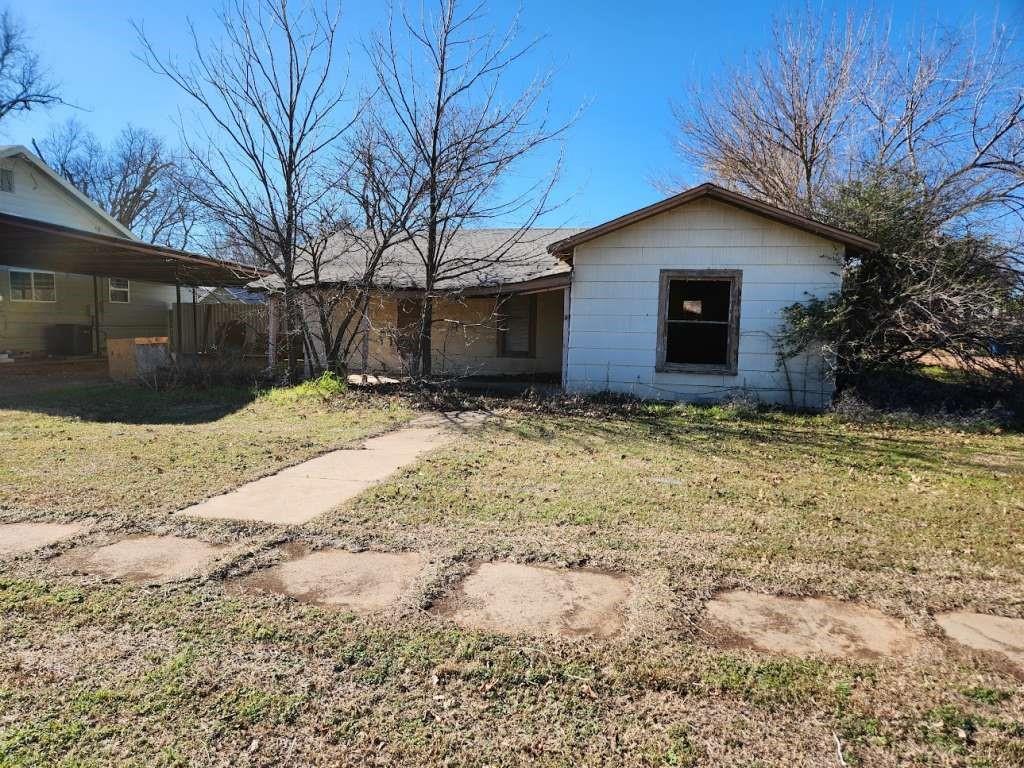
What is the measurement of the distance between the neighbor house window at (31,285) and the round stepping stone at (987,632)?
21.1m

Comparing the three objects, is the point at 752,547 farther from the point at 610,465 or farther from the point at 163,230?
the point at 163,230

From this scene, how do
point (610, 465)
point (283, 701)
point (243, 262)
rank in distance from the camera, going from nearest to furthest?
point (283, 701)
point (610, 465)
point (243, 262)

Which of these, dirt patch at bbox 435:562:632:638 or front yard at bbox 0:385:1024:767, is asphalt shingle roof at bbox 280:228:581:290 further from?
dirt patch at bbox 435:562:632:638

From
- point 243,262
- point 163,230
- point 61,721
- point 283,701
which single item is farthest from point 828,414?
point 163,230

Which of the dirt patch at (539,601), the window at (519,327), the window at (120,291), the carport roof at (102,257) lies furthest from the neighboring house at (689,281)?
the window at (120,291)

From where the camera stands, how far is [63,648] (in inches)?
99.0

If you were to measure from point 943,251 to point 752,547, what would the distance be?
8.36 m

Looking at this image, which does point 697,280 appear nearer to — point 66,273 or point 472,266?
point 472,266

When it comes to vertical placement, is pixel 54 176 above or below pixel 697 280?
above

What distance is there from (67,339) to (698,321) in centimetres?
1780

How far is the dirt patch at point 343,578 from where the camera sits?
3014mm

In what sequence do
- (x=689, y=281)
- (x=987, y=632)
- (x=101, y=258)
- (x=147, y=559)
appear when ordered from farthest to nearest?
(x=101, y=258), (x=689, y=281), (x=147, y=559), (x=987, y=632)

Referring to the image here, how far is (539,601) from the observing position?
9.93ft

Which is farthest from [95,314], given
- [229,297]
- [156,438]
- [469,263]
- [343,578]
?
[343,578]
